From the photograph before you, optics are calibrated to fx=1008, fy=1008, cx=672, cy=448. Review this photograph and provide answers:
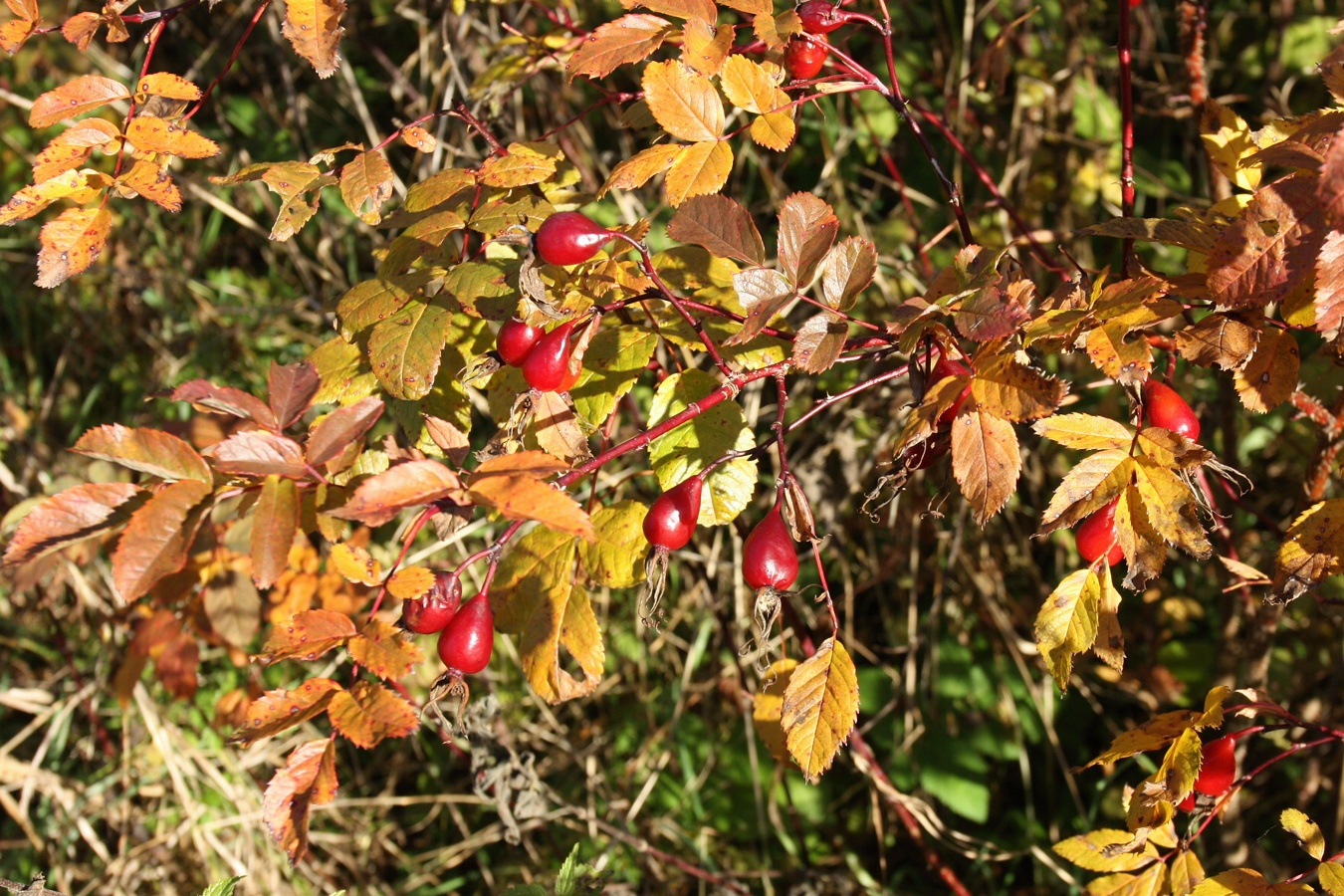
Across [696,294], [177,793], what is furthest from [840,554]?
[177,793]

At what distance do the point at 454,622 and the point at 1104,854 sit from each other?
713 mm

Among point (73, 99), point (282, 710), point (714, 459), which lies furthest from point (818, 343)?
point (73, 99)

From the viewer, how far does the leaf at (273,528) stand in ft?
3.13

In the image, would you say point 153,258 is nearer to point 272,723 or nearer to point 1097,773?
point 272,723

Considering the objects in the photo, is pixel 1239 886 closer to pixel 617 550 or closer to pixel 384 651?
pixel 617 550

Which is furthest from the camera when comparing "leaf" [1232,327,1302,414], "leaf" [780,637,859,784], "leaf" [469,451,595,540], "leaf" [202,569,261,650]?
"leaf" [202,569,261,650]

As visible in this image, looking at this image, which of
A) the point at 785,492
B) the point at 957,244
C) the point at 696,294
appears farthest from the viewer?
the point at 957,244

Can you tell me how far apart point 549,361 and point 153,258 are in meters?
2.50

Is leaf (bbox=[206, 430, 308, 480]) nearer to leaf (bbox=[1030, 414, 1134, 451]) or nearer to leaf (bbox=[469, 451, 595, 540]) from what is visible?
leaf (bbox=[469, 451, 595, 540])

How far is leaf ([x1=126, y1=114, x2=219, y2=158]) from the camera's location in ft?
3.46

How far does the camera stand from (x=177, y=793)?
87.0 inches

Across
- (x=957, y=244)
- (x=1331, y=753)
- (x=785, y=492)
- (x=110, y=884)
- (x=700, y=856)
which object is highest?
(x=785, y=492)

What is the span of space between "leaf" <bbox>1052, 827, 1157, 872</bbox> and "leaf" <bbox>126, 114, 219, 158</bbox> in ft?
3.85

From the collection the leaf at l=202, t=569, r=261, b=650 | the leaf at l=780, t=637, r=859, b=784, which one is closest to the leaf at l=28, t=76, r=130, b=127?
the leaf at l=202, t=569, r=261, b=650
